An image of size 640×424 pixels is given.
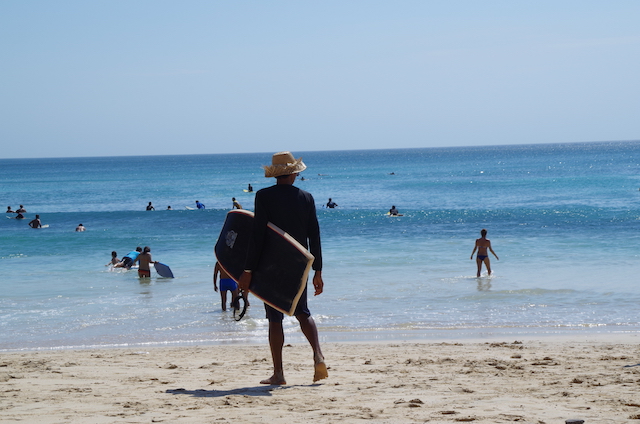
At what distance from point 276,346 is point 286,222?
102 centimetres

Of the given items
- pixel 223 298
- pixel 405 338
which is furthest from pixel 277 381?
pixel 223 298

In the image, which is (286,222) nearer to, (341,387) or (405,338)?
(341,387)

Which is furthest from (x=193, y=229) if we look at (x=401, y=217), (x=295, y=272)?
(x=295, y=272)

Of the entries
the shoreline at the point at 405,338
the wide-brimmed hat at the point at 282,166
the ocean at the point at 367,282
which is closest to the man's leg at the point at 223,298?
the ocean at the point at 367,282

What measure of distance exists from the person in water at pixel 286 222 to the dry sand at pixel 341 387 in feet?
1.52

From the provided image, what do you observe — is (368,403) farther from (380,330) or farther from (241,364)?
(380,330)

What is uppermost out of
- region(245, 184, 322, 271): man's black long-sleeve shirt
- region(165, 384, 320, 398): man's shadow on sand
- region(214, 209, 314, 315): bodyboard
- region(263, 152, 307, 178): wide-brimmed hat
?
region(263, 152, 307, 178): wide-brimmed hat

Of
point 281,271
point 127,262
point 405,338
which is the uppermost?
point 281,271

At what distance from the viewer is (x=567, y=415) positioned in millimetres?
4086

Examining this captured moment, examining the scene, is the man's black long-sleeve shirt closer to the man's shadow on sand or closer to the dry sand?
the man's shadow on sand

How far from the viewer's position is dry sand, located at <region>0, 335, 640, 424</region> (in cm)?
423

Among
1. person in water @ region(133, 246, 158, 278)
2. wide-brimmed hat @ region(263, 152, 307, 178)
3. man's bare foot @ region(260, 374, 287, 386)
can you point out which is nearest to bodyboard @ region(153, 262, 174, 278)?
person in water @ region(133, 246, 158, 278)

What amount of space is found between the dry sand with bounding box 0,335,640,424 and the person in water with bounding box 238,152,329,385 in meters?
0.46

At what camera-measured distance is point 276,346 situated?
5277 mm
